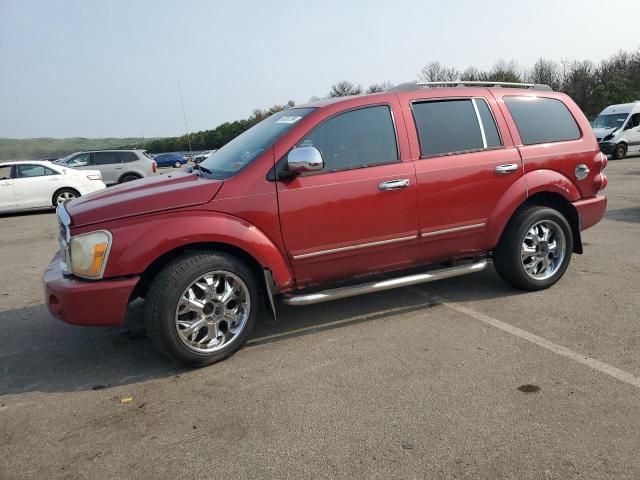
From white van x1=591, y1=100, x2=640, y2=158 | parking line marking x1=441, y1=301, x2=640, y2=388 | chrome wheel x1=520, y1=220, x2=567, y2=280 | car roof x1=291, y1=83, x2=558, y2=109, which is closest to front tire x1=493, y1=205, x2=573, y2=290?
chrome wheel x1=520, y1=220, x2=567, y2=280

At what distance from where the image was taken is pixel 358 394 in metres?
3.15

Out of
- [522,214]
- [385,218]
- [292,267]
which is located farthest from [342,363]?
[522,214]

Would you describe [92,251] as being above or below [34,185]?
below

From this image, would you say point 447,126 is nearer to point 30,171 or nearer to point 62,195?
point 62,195

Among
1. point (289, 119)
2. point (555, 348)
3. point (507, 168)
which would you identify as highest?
point (289, 119)

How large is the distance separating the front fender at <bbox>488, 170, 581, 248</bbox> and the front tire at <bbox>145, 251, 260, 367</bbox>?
7.30 feet

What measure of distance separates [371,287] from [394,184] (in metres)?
0.85

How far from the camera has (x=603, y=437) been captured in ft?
8.56

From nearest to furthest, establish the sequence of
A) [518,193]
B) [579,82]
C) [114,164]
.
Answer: [518,193] → [114,164] → [579,82]

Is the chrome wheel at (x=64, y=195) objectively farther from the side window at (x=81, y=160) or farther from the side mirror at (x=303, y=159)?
the side mirror at (x=303, y=159)

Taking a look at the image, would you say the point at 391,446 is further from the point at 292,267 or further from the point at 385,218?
the point at 385,218

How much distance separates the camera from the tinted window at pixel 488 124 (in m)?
4.55

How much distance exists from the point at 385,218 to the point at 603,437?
212cm

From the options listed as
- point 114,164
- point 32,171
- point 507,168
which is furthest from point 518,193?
point 114,164
